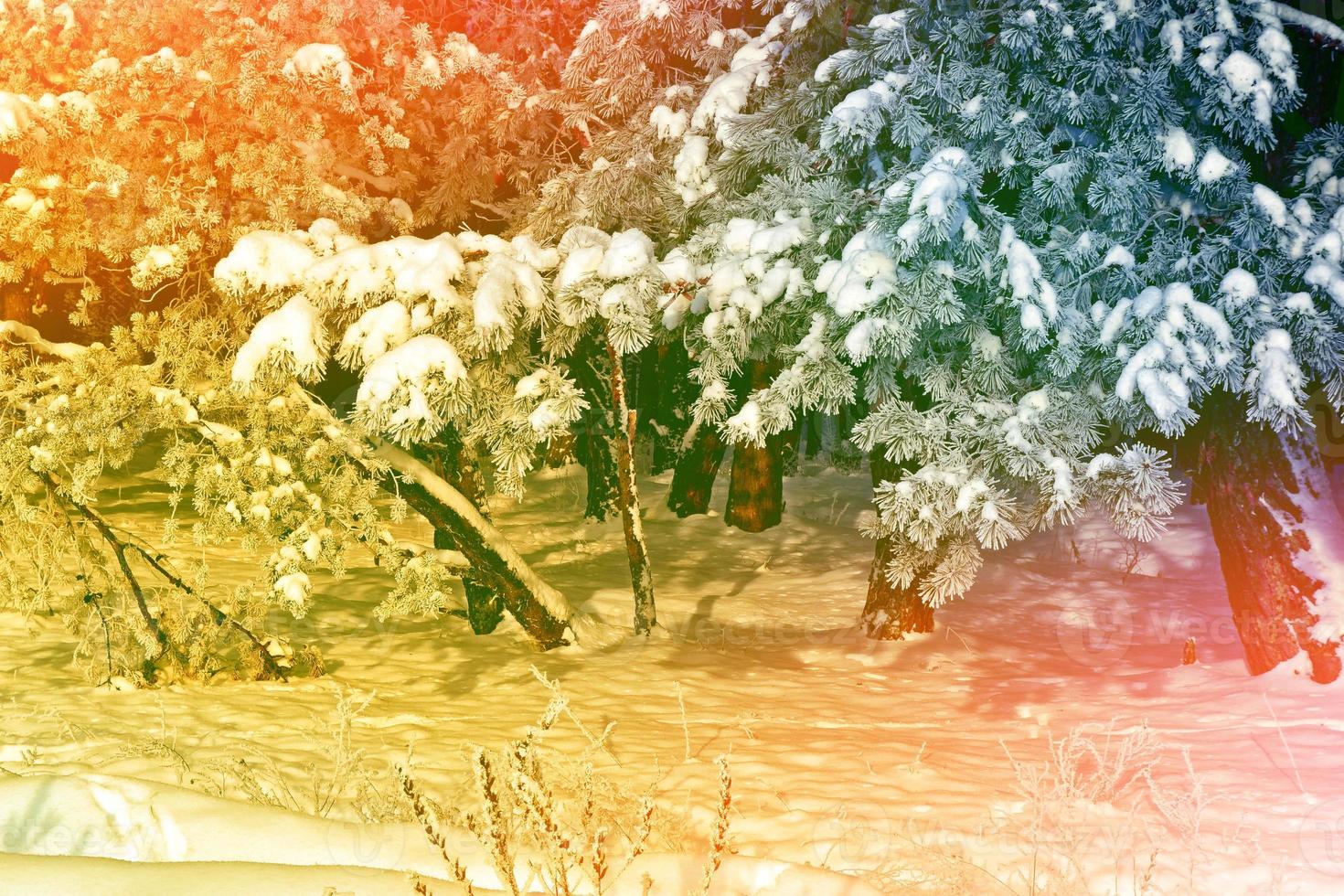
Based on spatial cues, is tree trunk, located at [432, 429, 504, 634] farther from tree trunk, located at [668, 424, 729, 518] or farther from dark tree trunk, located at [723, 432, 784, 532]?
tree trunk, located at [668, 424, 729, 518]

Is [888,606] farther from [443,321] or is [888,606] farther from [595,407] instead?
[443,321]

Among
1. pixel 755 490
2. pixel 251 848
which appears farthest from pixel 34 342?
pixel 755 490

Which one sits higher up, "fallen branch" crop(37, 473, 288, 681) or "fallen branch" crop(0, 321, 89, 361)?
"fallen branch" crop(0, 321, 89, 361)

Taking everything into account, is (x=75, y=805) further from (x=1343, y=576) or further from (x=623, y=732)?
(x=1343, y=576)

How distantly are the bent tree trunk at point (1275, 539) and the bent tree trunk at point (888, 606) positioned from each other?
106 inches

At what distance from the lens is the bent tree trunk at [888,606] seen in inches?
366

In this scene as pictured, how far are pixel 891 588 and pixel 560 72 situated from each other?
18.1 feet

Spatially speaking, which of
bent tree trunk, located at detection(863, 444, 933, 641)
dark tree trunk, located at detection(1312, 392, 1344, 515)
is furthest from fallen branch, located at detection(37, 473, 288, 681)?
dark tree trunk, located at detection(1312, 392, 1344, 515)

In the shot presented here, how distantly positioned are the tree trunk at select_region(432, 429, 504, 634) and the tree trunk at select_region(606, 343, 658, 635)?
126 cm

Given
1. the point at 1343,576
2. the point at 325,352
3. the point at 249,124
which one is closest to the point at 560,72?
the point at 249,124

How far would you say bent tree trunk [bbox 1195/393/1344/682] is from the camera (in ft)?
22.3

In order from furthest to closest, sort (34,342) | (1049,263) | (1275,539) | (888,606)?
(888,606) < (34,342) < (1275,539) < (1049,263)

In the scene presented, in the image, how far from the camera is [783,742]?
6.35m

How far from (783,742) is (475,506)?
3.97 m
